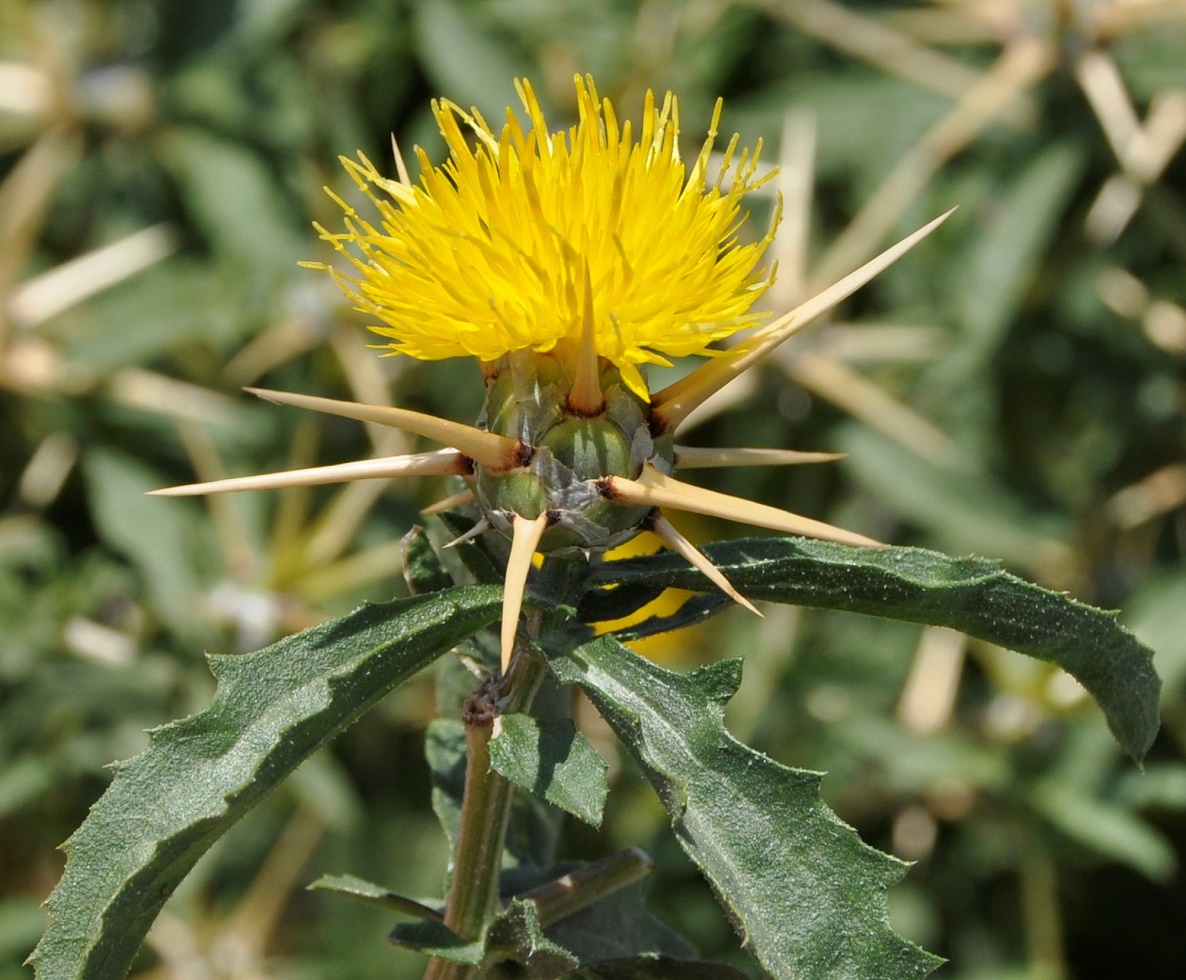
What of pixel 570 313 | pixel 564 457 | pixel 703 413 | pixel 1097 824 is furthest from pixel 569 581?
pixel 1097 824

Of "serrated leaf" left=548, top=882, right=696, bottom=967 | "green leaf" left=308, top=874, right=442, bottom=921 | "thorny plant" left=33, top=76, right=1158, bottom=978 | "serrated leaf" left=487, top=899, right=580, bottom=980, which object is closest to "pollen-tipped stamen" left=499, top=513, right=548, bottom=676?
"thorny plant" left=33, top=76, right=1158, bottom=978

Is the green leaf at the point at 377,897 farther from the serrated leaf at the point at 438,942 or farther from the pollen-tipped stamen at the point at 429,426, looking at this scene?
the pollen-tipped stamen at the point at 429,426

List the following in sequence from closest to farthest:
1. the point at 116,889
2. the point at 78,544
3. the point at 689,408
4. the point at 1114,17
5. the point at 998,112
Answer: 1. the point at 116,889
2. the point at 689,408
3. the point at 1114,17
4. the point at 998,112
5. the point at 78,544

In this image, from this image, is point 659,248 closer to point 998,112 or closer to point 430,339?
point 430,339

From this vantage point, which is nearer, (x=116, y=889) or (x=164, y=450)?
(x=116, y=889)

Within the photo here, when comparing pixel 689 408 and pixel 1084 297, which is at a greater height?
pixel 689 408

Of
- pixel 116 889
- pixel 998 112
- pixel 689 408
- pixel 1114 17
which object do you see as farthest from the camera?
→ pixel 998 112

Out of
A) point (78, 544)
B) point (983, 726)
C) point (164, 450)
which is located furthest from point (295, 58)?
point (983, 726)
